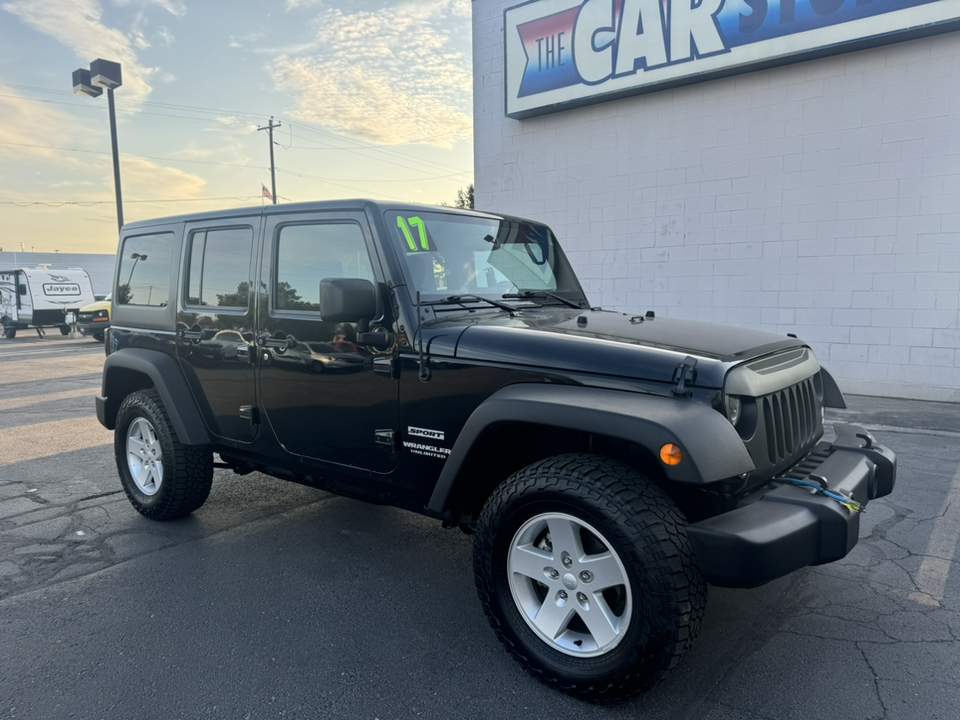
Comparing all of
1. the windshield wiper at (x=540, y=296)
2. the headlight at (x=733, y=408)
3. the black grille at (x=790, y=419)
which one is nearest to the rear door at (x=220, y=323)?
the windshield wiper at (x=540, y=296)

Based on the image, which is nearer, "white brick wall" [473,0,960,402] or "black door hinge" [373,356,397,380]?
"black door hinge" [373,356,397,380]

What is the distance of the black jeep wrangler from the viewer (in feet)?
7.72

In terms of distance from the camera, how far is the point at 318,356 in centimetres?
339

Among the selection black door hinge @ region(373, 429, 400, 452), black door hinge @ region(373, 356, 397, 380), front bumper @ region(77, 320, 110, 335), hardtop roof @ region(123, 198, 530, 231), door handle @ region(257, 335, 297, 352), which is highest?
hardtop roof @ region(123, 198, 530, 231)

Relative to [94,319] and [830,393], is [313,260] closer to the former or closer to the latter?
[830,393]

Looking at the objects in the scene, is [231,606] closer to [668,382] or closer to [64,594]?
[64,594]

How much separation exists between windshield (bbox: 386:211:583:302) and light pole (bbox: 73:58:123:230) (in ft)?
59.1

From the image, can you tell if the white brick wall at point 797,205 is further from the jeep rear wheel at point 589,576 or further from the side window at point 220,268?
the jeep rear wheel at point 589,576

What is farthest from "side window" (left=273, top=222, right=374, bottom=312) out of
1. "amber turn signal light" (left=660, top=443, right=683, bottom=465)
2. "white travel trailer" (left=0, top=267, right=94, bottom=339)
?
"white travel trailer" (left=0, top=267, right=94, bottom=339)

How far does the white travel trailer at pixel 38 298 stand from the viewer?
21.5 metres

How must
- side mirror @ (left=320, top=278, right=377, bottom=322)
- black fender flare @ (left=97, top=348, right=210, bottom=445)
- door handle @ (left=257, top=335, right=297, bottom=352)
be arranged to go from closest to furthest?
1. side mirror @ (left=320, top=278, right=377, bottom=322)
2. door handle @ (left=257, top=335, right=297, bottom=352)
3. black fender flare @ (left=97, top=348, right=210, bottom=445)

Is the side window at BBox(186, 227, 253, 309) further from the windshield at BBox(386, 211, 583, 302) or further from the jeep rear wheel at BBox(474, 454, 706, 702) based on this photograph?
the jeep rear wheel at BBox(474, 454, 706, 702)

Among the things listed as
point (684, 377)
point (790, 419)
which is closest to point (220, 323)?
point (684, 377)

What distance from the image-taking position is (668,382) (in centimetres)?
250
